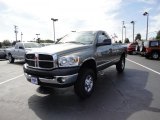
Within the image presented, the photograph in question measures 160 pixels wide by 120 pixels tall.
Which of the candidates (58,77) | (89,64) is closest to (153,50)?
(89,64)

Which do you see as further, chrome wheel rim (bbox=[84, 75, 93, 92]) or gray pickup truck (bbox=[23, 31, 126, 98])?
chrome wheel rim (bbox=[84, 75, 93, 92])

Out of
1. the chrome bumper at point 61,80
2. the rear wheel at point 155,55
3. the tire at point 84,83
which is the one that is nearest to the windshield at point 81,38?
the tire at point 84,83

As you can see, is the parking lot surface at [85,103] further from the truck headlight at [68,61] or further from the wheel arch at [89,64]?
the truck headlight at [68,61]

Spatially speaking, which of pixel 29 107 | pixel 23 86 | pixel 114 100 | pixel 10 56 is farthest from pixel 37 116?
pixel 10 56

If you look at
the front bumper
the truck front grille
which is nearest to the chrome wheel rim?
the front bumper

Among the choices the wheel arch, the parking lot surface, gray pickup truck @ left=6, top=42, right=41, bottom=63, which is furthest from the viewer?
gray pickup truck @ left=6, top=42, right=41, bottom=63

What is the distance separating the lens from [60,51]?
5969 mm

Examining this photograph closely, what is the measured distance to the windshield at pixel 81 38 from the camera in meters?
7.31

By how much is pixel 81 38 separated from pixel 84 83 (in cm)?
189

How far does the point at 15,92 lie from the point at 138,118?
13.8 feet

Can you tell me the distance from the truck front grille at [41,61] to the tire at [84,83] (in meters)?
0.89

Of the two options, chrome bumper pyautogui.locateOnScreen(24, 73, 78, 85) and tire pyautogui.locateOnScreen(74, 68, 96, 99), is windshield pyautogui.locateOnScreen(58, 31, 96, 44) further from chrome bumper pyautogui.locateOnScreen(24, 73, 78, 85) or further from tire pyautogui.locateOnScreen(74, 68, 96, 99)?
chrome bumper pyautogui.locateOnScreen(24, 73, 78, 85)

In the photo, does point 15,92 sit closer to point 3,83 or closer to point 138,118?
point 3,83

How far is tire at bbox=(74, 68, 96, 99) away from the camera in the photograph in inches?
241
